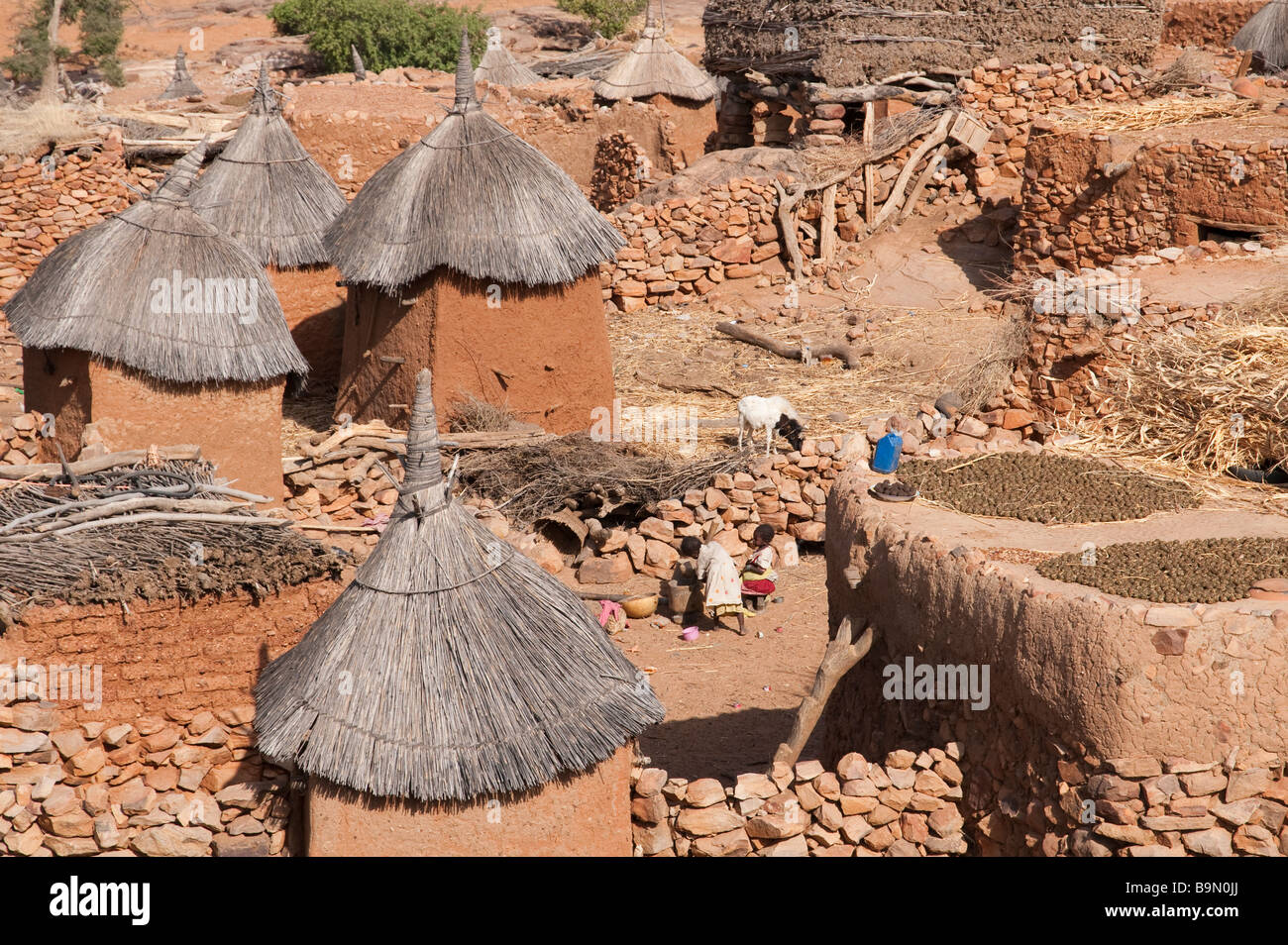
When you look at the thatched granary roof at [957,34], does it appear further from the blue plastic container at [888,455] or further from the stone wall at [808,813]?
the stone wall at [808,813]

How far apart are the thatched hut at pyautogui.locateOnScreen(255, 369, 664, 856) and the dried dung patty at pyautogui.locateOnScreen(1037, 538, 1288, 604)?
205 centimetres

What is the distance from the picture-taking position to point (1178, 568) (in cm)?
649

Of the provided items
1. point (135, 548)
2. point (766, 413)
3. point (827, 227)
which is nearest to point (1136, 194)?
point (827, 227)

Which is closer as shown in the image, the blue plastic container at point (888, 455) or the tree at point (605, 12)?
the blue plastic container at point (888, 455)

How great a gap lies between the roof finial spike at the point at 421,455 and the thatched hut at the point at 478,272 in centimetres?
571

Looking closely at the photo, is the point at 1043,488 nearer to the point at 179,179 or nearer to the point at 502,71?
the point at 179,179

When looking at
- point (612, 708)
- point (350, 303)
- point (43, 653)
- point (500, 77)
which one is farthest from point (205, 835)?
point (500, 77)

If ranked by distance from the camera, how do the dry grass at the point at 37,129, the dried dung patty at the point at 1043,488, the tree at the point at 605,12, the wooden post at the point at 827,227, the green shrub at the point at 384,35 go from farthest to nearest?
the tree at the point at 605,12 → the green shrub at the point at 384,35 → the dry grass at the point at 37,129 → the wooden post at the point at 827,227 → the dried dung patty at the point at 1043,488

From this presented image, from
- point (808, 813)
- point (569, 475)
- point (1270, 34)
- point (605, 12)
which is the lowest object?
point (808, 813)

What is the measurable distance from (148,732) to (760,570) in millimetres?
4861

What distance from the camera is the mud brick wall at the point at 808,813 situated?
6.71m

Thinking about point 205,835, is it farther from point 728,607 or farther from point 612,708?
point 728,607

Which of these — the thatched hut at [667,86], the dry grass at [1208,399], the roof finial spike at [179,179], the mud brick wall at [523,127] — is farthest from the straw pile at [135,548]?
the thatched hut at [667,86]

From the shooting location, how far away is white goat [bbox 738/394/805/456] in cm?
1184
